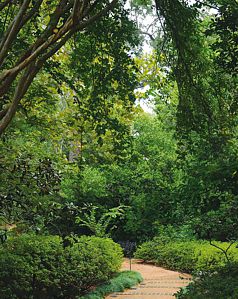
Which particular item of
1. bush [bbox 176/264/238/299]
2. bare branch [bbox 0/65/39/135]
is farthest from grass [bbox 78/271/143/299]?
bare branch [bbox 0/65/39/135]

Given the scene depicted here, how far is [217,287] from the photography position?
4.34m

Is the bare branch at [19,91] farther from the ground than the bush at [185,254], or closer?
farther from the ground

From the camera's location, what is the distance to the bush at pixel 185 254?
8234 mm

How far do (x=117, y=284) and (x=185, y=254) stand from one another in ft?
9.76

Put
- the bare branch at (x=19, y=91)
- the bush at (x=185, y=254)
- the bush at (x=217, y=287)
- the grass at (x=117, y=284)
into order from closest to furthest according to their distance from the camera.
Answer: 1. the bare branch at (x=19, y=91)
2. the bush at (x=217, y=287)
3. the grass at (x=117, y=284)
4. the bush at (x=185, y=254)

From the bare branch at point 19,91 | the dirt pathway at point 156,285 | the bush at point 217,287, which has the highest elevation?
the bare branch at point 19,91

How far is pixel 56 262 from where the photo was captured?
19.5ft

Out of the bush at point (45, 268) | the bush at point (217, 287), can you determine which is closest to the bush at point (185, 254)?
the bush at point (45, 268)

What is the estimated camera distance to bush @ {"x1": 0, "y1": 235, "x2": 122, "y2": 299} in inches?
203

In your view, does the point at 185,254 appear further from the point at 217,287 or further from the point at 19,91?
the point at 19,91

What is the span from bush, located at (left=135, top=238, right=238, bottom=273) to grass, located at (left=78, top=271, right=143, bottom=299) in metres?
1.28

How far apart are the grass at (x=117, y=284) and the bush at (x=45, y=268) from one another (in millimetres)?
187

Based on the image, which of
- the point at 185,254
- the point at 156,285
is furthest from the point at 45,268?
the point at 185,254

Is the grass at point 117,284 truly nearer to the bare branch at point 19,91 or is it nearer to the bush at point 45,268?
the bush at point 45,268
